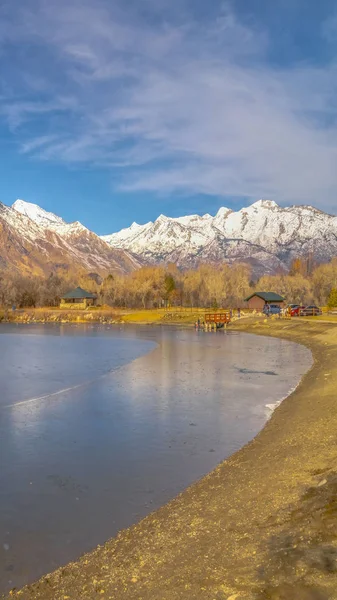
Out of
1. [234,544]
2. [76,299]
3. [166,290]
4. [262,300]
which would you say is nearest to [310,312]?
[262,300]

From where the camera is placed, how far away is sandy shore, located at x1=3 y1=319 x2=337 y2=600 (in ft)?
24.6

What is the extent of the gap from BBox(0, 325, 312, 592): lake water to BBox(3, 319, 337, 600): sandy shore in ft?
2.99

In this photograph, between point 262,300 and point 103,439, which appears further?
point 262,300

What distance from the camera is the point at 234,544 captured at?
29.9ft

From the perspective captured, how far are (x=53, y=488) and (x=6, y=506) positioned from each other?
4.93 feet

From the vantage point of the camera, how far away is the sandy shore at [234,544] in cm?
750

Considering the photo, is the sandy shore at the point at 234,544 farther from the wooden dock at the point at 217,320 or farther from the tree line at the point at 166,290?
the tree line at the point at 166,290

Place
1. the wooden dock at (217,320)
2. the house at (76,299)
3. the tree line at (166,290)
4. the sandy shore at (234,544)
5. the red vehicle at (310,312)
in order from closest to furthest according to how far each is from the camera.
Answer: the sandy shore at (234,544), the red vehicle at (310,312), the wooden dock at (217,320), the house at (76,299), the tree line at (166,290)

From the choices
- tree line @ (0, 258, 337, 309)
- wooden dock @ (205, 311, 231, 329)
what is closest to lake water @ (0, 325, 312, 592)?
wooden dock @ (205, 311, 231, 329)

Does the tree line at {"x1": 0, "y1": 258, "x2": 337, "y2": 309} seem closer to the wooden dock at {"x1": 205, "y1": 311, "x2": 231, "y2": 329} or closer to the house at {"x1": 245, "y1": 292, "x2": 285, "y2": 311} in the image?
the house at {"x1": 245, "y1": 292, "x2": 285, "y2": 311}

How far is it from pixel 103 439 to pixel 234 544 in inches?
396

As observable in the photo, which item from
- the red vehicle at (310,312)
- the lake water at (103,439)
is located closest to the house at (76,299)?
the red vehicle at (310,312)

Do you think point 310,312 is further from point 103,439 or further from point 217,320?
point 103,439

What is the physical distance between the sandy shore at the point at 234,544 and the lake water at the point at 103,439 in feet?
2.99
